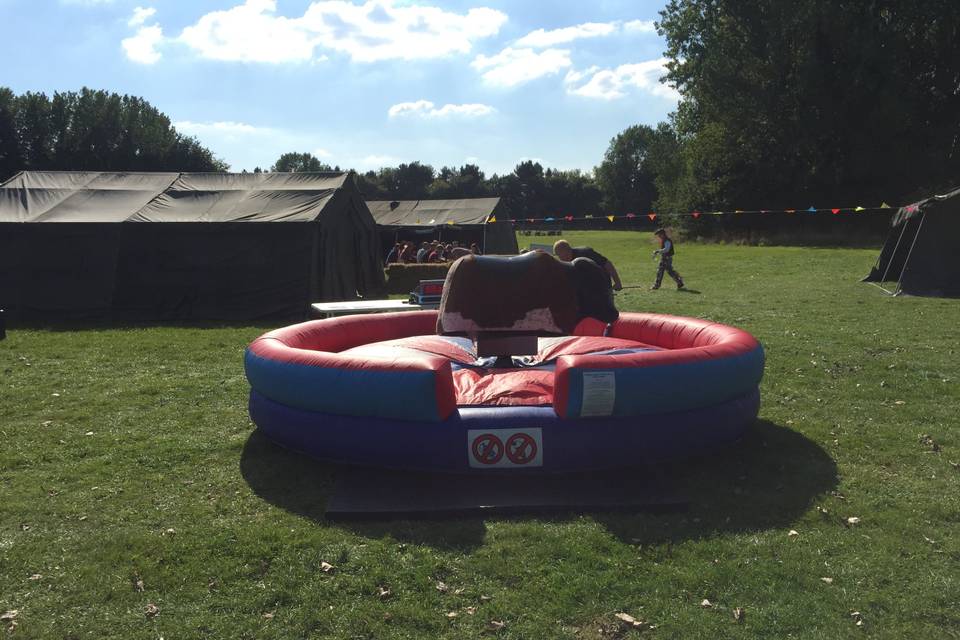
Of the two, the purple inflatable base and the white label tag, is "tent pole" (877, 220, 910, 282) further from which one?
the white label tag

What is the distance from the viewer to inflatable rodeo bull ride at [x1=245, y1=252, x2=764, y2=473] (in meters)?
5.04

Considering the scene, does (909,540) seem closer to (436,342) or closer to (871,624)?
(871,624)

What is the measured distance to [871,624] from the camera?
3.48 meters

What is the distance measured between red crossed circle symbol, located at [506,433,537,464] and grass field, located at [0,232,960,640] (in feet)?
1.79

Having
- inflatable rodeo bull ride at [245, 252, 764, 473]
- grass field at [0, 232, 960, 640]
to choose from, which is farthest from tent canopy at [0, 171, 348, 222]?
inflatable rodeo bull ride at [245, 252, 764, 473]

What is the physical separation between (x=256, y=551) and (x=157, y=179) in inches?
573

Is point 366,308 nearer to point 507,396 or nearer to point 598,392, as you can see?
point 507,396

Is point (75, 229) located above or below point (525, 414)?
above

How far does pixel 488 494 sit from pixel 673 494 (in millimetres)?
1252

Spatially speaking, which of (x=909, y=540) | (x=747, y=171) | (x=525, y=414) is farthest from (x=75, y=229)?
(x=747, y=171)

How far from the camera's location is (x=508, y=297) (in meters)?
6.32

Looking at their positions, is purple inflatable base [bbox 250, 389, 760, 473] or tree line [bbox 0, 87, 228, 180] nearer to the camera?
purple inflatable base [bbox 250, 389, 760, 473]

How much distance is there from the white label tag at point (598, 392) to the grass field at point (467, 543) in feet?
2.39

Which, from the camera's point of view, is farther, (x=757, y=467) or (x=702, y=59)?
(x=702, y=59)
